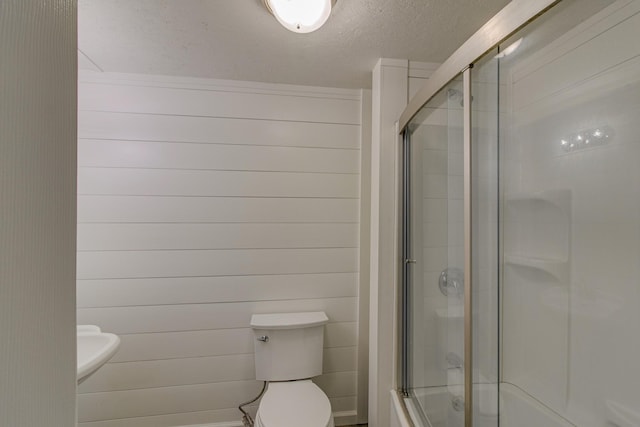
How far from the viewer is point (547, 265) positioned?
110 centimetres

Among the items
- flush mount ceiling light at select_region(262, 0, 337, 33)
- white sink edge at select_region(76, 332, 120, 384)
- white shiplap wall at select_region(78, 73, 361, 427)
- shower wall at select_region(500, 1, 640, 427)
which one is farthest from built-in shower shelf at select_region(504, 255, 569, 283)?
white sink edge at select_region(76, 332, 120, 384)

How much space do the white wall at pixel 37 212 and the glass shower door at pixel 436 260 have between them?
1.10 metres

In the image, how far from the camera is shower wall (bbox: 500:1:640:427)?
843 mm

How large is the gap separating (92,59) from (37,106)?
1.52 m

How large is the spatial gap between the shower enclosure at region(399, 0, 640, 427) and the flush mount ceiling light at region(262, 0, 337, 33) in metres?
0.52

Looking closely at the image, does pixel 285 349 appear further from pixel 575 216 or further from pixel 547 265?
pixel 575 216

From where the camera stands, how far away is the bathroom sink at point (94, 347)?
1.11m

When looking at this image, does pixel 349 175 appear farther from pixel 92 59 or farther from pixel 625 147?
pixel 92 59

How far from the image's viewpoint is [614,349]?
94 centimetres

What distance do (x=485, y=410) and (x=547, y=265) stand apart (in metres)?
0.59

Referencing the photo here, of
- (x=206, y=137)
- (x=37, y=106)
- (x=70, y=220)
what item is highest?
(x=206, y=137)

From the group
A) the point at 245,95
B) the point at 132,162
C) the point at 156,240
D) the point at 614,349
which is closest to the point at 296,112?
the point at 245,95

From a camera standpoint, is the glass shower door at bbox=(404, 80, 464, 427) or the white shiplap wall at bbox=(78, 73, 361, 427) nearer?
the glass shower door at bbox=(404, 80, 464, 427)

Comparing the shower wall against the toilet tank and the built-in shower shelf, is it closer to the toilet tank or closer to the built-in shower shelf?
the built-in shower shelf
